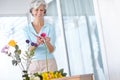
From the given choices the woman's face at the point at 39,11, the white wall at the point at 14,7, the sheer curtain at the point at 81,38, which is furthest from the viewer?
the white wall at the point at 14,7

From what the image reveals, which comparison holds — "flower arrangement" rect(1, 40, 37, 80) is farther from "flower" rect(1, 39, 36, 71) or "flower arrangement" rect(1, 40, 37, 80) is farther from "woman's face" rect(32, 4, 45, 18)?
"woman's face" rect(32, 4, 45, 18)

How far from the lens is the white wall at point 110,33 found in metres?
1.46

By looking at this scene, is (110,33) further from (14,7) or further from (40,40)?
(14,7)

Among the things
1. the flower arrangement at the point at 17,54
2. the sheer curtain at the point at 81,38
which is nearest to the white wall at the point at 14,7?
the sheer curtain at the point at 81,38

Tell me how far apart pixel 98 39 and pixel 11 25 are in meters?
1.68

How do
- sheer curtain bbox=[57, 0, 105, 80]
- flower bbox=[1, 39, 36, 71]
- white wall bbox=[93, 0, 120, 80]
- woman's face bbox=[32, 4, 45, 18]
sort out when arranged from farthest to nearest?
woman's face bbox=[32, 4, 45, 18]
sheer curtain bbox=[57, 0, 105, 80]
flower bbox=[1, 39, 36, 71]
white wall bbox=[93, 0, 120, 80]

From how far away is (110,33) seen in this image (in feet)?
5.00

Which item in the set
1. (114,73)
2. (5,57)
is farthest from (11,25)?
(114,73)

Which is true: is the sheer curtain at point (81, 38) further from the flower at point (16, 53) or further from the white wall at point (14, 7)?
the white wall at point (14, 7)

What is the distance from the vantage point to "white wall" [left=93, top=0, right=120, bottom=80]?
1.46m

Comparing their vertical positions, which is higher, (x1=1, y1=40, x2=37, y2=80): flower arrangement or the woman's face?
the woman's face

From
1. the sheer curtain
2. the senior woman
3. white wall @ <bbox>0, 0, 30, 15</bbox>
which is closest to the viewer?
the sheer curtain

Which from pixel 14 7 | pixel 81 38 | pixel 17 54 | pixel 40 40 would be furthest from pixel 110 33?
pixel 14 7

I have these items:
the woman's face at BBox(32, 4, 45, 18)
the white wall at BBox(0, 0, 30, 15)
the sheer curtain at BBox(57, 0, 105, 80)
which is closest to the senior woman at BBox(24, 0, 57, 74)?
the woman's face at BBox(32, 4, 45, 18)
